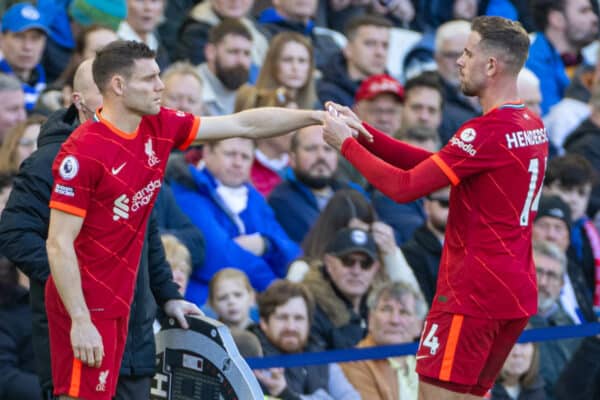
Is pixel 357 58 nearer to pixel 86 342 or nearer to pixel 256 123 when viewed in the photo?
pixel 256 123

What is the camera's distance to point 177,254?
8758mm

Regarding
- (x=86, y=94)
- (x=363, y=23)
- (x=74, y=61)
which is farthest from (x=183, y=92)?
(x=86, y=94)

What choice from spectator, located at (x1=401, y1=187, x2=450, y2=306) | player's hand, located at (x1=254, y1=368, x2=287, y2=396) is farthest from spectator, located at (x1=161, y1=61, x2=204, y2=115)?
player's hand, located at (x1=254, y1=368, x2=287, y2=396)

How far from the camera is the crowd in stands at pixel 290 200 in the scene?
7672 mm

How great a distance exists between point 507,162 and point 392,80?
518 centimetres

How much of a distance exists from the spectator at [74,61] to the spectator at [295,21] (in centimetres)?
230

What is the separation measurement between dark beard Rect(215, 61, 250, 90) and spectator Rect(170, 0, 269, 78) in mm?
643

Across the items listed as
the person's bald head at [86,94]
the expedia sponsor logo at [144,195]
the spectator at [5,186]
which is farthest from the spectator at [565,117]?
the expedia sponsor logo at [144,195]

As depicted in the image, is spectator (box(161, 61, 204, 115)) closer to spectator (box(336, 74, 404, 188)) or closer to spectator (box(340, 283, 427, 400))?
spectator (box(336, 74, 404, 188))

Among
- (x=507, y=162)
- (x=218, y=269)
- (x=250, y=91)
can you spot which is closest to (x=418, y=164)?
(x=507, y=162)

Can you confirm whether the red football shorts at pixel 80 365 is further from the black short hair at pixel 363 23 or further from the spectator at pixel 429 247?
the black short hair at pixel 363 23

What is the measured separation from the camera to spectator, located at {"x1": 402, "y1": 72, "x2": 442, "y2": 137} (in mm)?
11609

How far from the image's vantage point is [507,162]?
6.39m

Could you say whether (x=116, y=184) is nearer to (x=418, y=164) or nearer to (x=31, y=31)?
(x=418, y=164)
